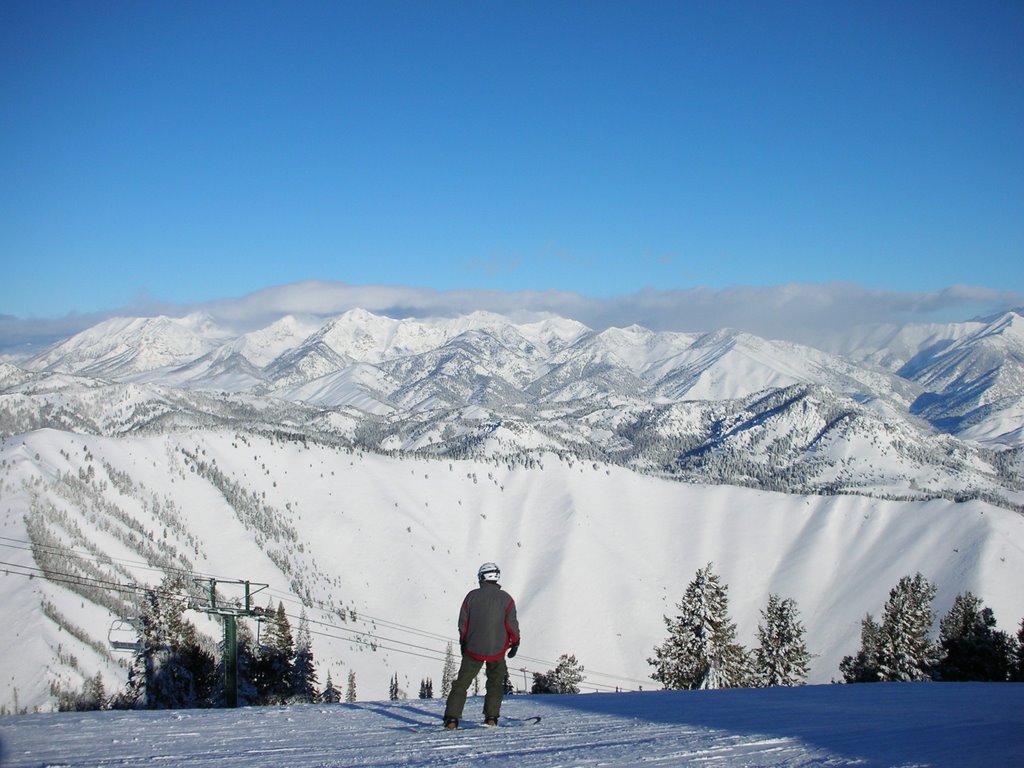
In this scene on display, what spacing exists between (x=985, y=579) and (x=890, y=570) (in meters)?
19.5

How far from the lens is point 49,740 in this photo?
1043 centimetres

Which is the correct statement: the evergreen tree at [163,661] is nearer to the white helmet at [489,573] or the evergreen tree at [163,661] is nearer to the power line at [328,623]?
the white helmet at [489,573]

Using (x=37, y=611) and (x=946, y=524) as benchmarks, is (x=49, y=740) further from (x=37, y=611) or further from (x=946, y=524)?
(x=946, y=524)

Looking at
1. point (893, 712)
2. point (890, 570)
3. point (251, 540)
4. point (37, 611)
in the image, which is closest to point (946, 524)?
point (890, 570)

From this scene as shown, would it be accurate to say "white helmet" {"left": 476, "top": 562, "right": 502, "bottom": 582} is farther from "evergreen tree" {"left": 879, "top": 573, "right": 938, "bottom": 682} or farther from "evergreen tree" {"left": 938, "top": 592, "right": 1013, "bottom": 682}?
"evergreen tree" {"left": 938, "top": 592, "right": 1013, "bottom": 682}

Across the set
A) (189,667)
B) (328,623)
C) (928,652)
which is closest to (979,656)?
(928,652)

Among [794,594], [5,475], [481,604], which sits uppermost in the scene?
[5,475]

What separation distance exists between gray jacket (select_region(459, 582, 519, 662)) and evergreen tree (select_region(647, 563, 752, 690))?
3184 cm

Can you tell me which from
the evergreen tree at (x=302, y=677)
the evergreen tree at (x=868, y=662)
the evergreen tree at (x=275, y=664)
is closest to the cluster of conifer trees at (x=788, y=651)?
the evergreen tree at (x=868, y=662)

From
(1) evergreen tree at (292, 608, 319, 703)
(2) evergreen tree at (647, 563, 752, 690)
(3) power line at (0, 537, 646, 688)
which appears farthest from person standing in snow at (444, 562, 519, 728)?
(3) power line at (0, 537, 646, 688)

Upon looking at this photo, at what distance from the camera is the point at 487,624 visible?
Result: 1166cm

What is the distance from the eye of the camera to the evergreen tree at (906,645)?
41.8 m

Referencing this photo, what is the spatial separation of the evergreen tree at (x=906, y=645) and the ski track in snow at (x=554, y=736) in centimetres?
2946

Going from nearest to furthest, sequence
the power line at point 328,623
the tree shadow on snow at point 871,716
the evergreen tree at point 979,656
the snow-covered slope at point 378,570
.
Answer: the tree shadow on snow at point 871,716 < the evergreen tree at point 979,656 < the power line at point 328,623 < the snow-covered slope at point 378,570
